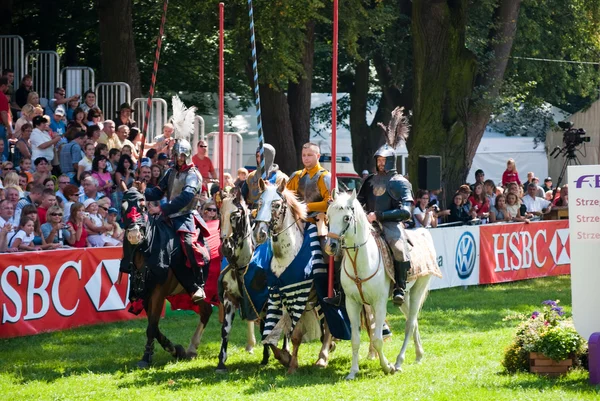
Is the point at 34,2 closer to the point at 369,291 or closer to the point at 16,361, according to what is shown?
the point at 16,361

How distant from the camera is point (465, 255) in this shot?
68.1 feet

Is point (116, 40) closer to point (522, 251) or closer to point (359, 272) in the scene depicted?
point (522, 251)

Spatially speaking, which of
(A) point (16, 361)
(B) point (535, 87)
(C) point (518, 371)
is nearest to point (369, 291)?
(C) point (518, 371)

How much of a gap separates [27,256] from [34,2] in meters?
17.2

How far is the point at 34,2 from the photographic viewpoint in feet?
97.7

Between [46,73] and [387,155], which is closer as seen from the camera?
[387,155]

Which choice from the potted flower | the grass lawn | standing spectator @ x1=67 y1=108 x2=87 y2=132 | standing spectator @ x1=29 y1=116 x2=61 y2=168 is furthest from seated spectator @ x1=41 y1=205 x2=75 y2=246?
the potted flower

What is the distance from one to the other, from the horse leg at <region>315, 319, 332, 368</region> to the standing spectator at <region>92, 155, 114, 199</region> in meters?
6.60

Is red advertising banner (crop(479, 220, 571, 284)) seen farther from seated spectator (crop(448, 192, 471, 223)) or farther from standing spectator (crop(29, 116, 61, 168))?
standing spectator (crop(29, 116, 61, 168))

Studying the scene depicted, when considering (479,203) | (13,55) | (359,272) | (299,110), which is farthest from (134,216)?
(299,110)

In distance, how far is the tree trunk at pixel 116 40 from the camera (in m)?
23.9

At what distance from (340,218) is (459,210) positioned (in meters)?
11.8

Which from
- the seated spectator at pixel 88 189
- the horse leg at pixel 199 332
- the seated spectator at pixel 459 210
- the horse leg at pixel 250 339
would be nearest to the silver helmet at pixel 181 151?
the horse leg at pixel 199 332

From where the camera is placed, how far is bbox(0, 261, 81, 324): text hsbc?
14.0m
